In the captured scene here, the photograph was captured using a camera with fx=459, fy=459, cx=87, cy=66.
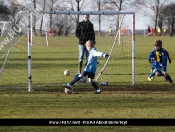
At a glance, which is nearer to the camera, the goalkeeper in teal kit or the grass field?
the grass field

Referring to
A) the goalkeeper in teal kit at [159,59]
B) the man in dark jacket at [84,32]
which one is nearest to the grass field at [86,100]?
the goalkeeper in teal kit at [159,59]

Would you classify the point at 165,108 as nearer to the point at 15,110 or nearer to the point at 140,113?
the point at 140,113

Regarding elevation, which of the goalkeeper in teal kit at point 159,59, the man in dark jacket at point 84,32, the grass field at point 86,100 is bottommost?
the grass field at point 86,100

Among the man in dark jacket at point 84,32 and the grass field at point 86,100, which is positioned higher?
the man in dark jacket at point 84,32

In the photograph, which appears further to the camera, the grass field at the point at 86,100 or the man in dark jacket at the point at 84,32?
the man in dark jacket at the point at 84,32

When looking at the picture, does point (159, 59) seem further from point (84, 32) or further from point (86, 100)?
point (86, 100)

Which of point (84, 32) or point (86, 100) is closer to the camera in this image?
point (86, 100)

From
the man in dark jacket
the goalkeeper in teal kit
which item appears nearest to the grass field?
the goalkeeper in teal kit

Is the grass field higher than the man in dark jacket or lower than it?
lower

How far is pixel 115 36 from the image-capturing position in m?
15.5

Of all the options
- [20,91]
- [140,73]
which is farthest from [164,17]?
[20,91]

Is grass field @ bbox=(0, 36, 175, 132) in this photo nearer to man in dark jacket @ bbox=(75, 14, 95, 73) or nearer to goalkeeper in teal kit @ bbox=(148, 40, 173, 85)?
goalkeeper in teal kit @ bbox=(148, 40, 173, 85)

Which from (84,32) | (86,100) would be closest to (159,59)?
(84,32)

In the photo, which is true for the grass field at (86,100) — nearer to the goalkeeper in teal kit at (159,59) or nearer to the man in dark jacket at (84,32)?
the goalkeeper in teal kit at (159,59)
